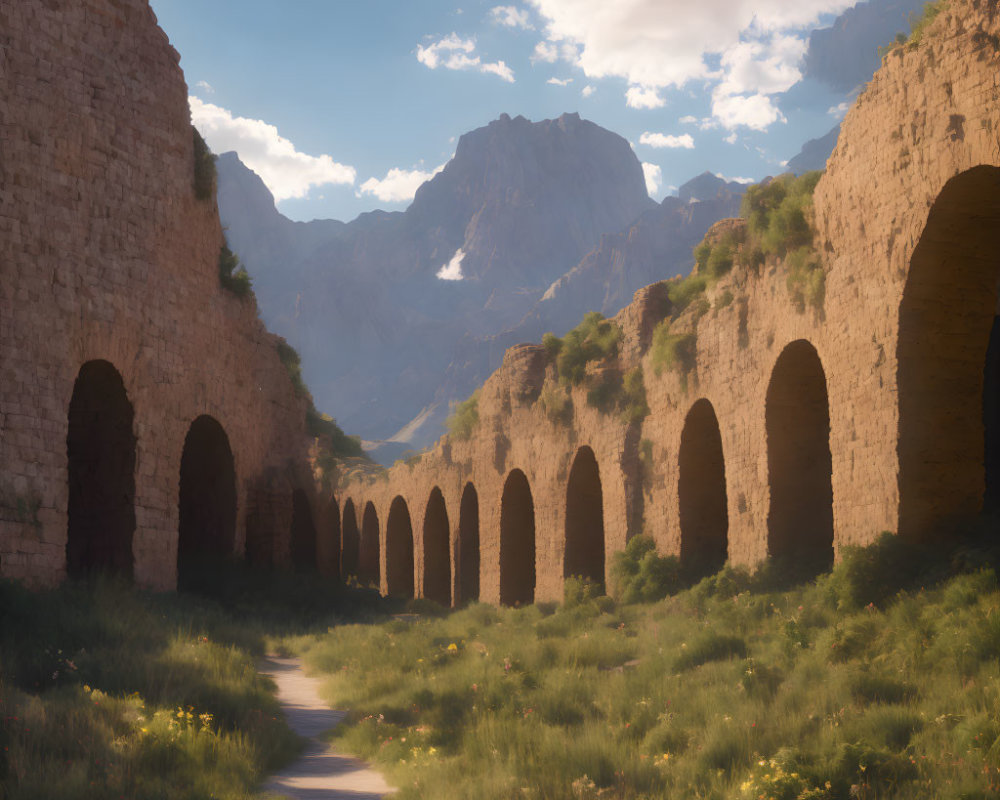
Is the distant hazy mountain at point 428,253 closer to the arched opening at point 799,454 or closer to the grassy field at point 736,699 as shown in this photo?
the arched opening at point 799,454

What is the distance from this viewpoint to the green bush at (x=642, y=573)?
1313 centimetres

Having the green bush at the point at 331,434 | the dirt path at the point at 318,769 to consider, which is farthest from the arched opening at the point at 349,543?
the dirt path at the point at 318,769

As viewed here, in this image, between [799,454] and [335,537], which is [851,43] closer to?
[335,537]

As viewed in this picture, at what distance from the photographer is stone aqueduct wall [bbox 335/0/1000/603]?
8266 millimetres

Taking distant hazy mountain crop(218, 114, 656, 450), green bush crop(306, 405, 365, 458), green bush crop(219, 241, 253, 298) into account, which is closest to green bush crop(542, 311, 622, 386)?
green bush crop(219, 241, 253, 298)

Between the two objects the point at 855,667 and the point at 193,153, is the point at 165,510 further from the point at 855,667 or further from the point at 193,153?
the point at 855,667

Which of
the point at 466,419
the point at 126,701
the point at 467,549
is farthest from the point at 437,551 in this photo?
the point at 126,701

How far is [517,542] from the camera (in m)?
19.3

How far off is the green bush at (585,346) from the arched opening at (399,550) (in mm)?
10294

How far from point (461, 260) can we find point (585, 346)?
13285 centimetres

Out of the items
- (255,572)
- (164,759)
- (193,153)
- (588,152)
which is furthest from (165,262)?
(588,152)

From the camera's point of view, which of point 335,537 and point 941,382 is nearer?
point 941,382

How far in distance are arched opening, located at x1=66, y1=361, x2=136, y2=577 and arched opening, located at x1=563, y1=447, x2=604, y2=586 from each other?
24.1ft

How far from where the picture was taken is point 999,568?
749 centimetres
